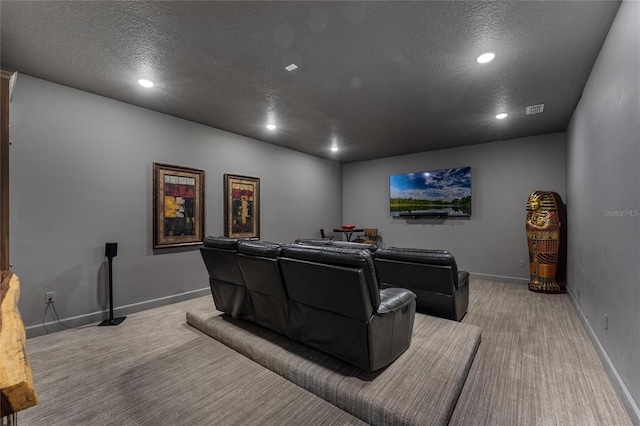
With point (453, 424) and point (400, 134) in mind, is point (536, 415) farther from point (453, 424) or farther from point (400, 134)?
point (400, 134)

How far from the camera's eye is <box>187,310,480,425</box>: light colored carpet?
1.74 metres

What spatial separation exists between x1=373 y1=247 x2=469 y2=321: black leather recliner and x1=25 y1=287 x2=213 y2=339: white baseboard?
3066mm

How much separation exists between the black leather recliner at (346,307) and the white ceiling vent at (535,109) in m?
3.44

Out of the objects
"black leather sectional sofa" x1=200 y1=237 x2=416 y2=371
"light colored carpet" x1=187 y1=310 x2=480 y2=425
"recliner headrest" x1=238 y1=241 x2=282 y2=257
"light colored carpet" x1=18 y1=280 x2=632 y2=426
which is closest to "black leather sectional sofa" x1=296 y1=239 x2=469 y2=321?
"light colored carpet" x1=187 y1=310 x2=480 y2=425

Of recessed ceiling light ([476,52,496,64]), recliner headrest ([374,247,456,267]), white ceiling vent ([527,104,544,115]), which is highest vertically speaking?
recessed ceiling light ([476,52,496,64])

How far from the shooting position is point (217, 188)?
15.9ft

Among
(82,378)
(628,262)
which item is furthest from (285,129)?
(628,262)

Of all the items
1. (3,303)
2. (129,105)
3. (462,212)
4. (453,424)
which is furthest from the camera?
(462,212)

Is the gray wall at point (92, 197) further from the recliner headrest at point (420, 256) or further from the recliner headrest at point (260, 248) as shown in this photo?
the recliner headrest at point (420, 256)

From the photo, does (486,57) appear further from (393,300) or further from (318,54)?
(393,300)

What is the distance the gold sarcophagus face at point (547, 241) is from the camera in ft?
15.0

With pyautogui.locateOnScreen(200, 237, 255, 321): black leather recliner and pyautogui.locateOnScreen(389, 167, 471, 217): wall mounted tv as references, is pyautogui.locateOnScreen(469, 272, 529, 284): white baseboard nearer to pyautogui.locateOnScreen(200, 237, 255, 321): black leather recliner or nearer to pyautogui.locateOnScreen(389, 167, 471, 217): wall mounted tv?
pyautogui.locateOnScreen(389, 167, 471, 217): wall mounted tv

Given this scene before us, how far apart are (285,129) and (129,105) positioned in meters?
2.30

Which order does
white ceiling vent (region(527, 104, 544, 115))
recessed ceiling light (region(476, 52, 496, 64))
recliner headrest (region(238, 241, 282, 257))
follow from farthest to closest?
white ceiling vent (region(527, 104, 544, 115))
recessed ceiling light (region(476, 52, 496, 64))
recliner headrest (region(238, 241, 282, 257))
